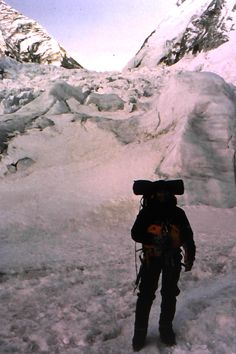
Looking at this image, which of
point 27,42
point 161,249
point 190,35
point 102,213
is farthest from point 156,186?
point 27,42

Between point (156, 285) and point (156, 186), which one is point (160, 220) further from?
point (156, 285)

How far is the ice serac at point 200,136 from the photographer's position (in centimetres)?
1116

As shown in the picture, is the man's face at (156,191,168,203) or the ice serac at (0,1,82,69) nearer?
the man's face at (156,191,168,203)

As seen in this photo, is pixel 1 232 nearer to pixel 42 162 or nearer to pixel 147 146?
pixel 42 162

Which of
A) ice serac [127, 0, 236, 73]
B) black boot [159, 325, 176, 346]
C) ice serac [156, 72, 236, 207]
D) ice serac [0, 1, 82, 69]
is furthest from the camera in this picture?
ice serac [0, 1, 82, 69]

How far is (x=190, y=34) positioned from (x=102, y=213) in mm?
35568

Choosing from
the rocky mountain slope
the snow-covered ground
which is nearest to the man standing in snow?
the snow-covered ground

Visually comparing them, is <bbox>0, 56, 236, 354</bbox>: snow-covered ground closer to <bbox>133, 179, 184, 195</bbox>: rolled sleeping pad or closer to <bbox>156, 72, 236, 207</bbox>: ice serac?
<bbox>156, 72, 236, 207</bbox>: ice serac

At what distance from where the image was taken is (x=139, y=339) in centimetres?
422

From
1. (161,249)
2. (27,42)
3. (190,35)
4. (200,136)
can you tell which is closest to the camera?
(161,249)

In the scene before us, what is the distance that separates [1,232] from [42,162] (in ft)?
13.7

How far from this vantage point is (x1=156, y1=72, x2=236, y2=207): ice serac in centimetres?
1116

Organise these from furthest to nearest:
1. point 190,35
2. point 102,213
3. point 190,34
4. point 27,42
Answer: point 27,42 → point 190,34 → point 190,35 → point 102,213

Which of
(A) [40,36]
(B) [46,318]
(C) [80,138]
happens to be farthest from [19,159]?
(A) [40,36]
